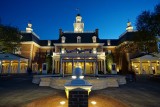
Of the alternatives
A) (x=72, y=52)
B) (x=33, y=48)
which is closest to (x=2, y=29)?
(x=72, y=52)

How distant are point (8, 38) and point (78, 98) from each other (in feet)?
72.6

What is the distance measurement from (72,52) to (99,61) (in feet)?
35.7

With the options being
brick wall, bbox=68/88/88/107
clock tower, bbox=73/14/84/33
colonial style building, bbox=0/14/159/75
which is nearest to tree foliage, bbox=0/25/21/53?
colonial style building, bbox=0/14/159/75

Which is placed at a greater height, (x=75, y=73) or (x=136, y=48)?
(x=136, y=48)

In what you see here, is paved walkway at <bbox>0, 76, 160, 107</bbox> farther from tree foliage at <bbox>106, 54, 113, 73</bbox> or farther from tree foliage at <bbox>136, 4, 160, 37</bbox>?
tree foliage at <bbox>106, 54, 113, 73</bbox>

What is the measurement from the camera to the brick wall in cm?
463

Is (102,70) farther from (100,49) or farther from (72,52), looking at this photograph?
(72,52)

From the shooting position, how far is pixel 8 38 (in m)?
22.4

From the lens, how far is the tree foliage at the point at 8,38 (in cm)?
2206

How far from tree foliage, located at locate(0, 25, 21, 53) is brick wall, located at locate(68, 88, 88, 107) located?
21.7m

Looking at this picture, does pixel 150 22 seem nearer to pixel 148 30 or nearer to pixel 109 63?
pixel 148 30

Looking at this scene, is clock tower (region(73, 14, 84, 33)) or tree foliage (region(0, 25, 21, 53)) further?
clock tower (region(73, 14, 84, 33))

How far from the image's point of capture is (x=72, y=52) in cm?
2738

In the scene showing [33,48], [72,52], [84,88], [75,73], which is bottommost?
[84,88]
